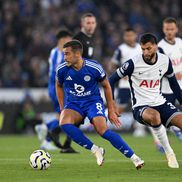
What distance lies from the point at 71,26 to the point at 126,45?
7.31 meters

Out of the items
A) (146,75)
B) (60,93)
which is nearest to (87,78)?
(60,93)

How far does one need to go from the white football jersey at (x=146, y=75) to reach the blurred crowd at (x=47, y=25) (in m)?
11.1

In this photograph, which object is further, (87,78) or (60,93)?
(60,93)

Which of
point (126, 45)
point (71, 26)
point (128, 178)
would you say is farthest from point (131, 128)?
point (128, 178)

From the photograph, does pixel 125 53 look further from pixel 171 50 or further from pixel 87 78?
pixel 87 78

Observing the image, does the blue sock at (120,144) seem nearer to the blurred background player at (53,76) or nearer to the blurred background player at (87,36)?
the blurred background player at (87,36)

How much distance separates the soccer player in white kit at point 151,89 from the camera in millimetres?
10680

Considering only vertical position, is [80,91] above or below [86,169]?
above

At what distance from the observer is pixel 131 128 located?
21703mm

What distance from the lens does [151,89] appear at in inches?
435

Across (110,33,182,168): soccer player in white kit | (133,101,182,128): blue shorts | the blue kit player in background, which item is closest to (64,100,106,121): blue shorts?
the blue kit player in background

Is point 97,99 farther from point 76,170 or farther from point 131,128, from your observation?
point 131,128

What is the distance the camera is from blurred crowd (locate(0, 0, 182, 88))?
879 inches

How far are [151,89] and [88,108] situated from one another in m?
1.03
